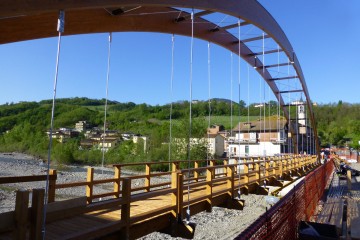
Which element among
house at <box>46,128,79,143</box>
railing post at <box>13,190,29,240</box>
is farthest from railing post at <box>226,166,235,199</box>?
house at <box>46,128,79,143</box>

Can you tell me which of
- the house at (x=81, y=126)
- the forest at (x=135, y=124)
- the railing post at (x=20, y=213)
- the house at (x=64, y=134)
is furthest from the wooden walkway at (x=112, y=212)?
the house at (x=64, y=134)

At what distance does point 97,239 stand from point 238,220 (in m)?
16.2

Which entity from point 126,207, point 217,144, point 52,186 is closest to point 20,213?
point 126,207

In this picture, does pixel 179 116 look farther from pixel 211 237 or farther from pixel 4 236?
pixel 4 236

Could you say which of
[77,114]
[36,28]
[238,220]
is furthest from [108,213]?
[77,114]

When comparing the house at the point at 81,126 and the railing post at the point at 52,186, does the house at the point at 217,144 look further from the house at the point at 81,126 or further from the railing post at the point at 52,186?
the railing post at the point at 52,186

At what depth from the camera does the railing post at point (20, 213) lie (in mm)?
2594

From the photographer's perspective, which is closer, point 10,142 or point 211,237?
point 211,237

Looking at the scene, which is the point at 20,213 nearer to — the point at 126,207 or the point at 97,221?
the point at 126,207

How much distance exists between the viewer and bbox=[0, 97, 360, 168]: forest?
40.6 metres

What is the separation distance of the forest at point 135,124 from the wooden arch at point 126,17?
1752 centimetres

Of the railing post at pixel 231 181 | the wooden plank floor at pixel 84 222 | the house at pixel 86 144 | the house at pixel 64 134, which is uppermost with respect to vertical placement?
the house at pixel 64 134

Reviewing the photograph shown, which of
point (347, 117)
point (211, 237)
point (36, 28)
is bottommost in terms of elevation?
point (211, 237)

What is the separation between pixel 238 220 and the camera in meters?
18.6
